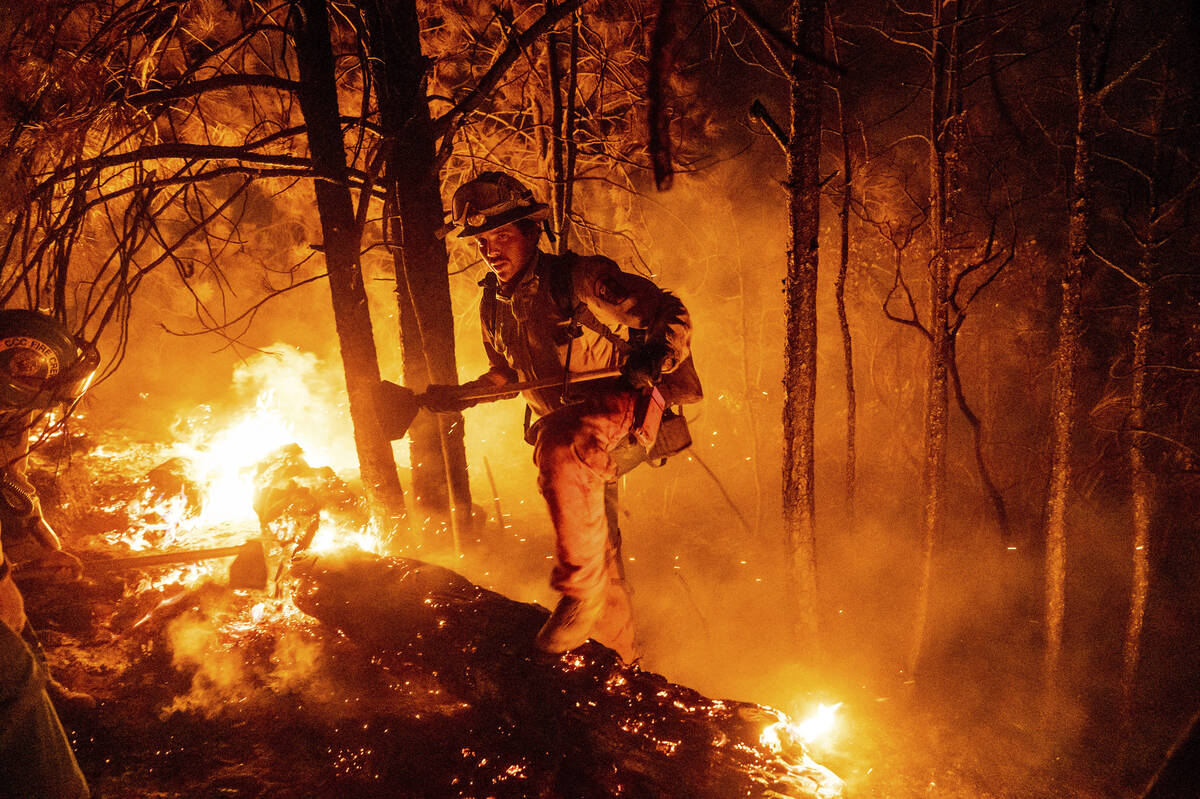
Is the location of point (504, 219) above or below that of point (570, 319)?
above

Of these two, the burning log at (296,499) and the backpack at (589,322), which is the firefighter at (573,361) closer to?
the backpack at (589,322)

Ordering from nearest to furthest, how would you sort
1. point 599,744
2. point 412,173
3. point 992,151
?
1. point 599,744
2. point 412,173
3. point 992,151

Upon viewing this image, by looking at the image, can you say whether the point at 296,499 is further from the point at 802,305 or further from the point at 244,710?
the point at 802,305

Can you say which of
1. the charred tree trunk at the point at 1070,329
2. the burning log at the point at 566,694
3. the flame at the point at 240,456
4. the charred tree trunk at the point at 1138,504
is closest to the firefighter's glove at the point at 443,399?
the burning log at the point at 566,694

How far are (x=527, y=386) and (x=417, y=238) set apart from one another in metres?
2.09

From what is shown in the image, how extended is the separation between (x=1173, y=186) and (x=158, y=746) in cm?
1206

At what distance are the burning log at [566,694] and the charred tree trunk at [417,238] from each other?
1.72m

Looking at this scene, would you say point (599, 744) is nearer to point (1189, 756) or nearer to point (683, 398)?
point (683, 398)

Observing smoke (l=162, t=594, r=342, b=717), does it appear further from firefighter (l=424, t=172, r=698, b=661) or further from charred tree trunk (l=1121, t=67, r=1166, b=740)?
charred tree trunk (l=1121, t=67, r=1166, b=740)

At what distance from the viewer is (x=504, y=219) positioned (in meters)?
3.62

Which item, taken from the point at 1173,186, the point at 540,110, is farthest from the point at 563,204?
the point at 1173,186

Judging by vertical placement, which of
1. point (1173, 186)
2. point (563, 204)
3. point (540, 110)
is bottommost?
point (563, 204)

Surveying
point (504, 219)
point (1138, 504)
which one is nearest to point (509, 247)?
point (504, 219)

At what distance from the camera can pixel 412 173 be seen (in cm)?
512
